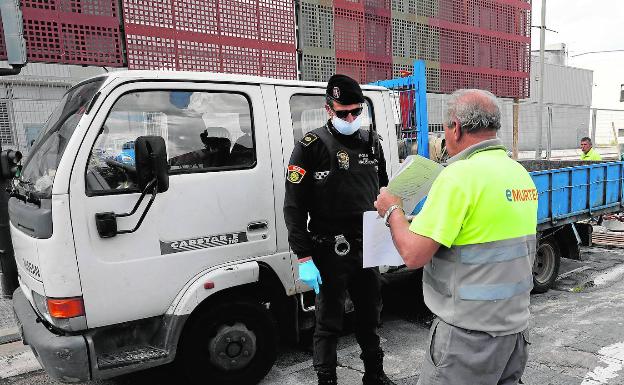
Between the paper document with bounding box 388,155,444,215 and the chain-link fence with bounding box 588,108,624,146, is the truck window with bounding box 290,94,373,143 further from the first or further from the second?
the chain-link fence with bounding box 588,108,624,146

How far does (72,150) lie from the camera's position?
8.09 ft

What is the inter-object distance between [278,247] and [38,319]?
60.6 inches

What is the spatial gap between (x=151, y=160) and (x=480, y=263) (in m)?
1.70

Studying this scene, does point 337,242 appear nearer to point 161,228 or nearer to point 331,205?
point 331,205

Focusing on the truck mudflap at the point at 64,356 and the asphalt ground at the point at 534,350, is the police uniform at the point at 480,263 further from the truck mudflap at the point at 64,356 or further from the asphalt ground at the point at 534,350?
the truck mudflap at the point at 64,356

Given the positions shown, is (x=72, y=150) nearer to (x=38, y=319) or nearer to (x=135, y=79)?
(x=135, y=79)

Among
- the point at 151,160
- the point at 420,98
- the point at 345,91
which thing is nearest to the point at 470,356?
the point at 345,91

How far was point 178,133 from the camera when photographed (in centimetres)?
284

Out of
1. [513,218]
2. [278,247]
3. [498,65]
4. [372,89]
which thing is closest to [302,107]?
[372,89]

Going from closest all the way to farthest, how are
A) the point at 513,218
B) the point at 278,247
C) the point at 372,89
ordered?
the point at 513,218 → the point at 278,247 → the point at 372,89

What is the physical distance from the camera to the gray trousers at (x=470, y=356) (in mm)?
1664

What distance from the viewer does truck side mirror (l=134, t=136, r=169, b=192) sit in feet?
7.78

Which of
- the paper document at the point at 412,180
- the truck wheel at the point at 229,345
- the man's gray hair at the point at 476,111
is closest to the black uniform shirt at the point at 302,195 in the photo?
the truck wheel at the point at 229,345

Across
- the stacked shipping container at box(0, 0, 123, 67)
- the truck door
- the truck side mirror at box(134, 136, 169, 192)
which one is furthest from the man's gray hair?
the stacked shipping container at box(0, 0, 123, 67)
